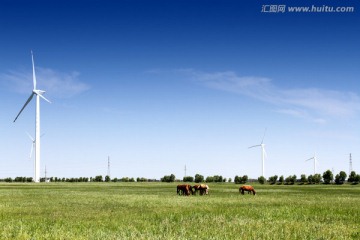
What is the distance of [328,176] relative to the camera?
6575 inches

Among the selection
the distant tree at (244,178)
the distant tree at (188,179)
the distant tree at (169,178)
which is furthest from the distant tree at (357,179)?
the distant tree at (169,178)

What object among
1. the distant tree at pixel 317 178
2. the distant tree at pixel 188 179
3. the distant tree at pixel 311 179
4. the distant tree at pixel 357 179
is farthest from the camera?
the distant tree at pixel 188 179

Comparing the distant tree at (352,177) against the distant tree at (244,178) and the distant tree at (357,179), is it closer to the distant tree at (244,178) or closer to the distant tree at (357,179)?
the distant tree at (357,179)

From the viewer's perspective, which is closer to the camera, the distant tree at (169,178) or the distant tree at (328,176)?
the distant tree at (328,176)

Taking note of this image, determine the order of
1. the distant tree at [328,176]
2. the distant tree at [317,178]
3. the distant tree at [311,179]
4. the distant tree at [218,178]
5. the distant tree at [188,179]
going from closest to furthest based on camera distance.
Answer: the distant tree at [317,178]
the distant tree at [328,176]
the distant tree at [311,179]
the distant tree at [188,179]
the distant tree at [218,178]

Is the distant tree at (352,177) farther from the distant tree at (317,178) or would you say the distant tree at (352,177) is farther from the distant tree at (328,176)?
the distant tree at (317,178)

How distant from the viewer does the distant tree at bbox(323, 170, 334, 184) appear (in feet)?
546

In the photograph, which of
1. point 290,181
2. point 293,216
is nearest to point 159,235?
point 293,216

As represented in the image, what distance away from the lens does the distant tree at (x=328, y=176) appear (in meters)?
167

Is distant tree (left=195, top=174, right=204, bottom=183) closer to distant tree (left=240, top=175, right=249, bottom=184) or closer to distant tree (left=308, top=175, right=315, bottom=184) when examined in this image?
distant tree (left=240, top=175, right=249, bottom=184)

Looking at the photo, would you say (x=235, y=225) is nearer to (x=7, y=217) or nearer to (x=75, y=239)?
(x=75, y=239)

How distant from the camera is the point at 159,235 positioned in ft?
43.6

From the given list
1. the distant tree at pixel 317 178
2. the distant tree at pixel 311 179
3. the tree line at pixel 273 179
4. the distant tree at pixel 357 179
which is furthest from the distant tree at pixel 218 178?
the distant tree at pixel 357 179

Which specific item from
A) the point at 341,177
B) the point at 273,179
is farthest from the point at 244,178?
the point at 341,177
